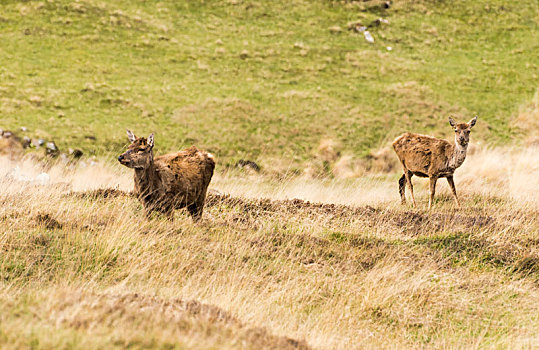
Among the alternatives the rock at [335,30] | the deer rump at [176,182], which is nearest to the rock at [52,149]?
the deer rump at [176,182]

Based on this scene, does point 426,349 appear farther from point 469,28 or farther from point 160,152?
point 469,28

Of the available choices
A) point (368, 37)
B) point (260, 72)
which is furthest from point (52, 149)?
point (368, 37)

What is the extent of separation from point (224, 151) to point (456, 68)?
17.3 meters

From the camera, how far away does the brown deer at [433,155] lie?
39.5ft

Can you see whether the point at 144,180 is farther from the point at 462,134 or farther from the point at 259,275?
the point at 462,134

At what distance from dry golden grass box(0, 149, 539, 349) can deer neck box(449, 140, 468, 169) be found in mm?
1419

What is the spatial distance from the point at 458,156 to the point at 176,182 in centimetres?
630

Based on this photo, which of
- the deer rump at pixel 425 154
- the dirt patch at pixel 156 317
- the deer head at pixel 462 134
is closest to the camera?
the dirt patch at pixel 156 317

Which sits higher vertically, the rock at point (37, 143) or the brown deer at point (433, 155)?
the brown deer at point (433, 155)

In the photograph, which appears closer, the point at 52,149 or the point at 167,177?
the point at 167,177

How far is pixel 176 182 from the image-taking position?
9047 mm

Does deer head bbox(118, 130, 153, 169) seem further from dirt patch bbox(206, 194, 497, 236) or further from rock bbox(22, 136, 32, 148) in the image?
rock bbox(22, 136, 32, 148)

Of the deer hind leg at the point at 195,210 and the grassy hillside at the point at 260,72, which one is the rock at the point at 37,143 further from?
the deer hind leg at the point at 195,210

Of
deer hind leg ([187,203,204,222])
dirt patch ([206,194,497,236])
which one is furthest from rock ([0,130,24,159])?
deer hind leg ([187,203,204,222])
